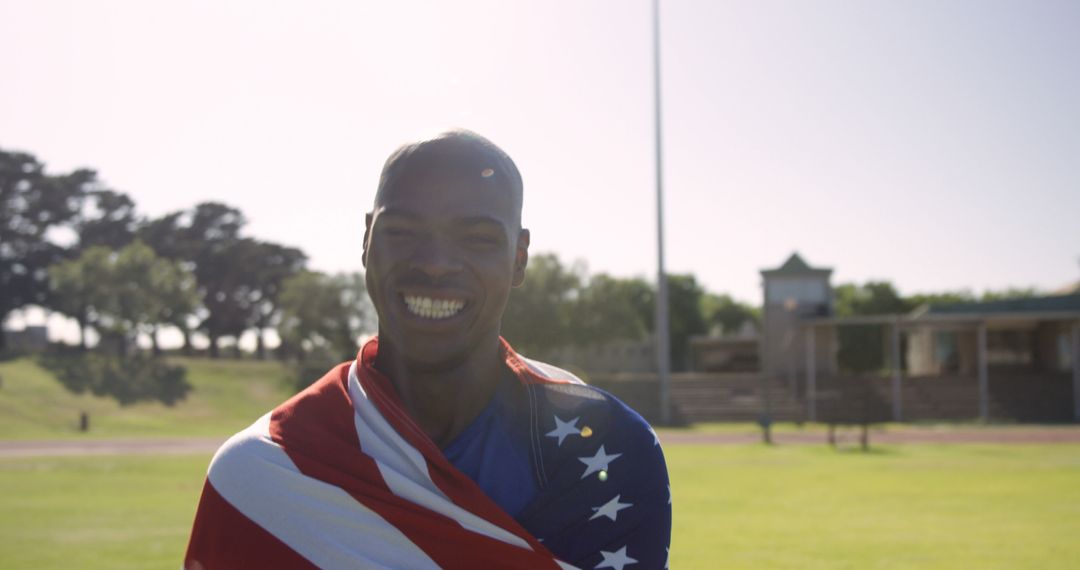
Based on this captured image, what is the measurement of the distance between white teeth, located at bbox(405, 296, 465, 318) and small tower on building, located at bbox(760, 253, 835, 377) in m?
50.0

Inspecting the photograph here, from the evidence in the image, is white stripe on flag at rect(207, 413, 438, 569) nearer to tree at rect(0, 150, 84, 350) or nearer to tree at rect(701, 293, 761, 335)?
tree at rect(0, 150, 84, 350)

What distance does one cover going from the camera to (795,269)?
52.5 meters

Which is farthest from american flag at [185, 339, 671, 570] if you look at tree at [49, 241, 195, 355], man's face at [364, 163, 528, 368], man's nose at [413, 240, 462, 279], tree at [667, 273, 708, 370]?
tree at [667, 273, 708, 370]

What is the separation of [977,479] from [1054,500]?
135 inches

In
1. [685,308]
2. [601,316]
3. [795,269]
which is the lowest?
[601,316]

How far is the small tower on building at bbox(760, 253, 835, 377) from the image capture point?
51375 mm

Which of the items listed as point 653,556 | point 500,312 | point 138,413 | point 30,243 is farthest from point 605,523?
point 30,243

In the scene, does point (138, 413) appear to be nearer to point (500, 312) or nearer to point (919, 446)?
point (919, 446)

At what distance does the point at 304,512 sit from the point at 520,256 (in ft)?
3.03

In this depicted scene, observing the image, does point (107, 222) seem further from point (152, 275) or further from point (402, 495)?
point (402, 495)

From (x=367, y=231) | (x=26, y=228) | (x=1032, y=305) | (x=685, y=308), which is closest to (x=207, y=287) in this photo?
(x=26, y=228)

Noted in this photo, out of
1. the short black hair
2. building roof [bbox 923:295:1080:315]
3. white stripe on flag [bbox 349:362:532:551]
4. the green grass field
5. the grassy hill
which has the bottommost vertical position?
the grassy hill

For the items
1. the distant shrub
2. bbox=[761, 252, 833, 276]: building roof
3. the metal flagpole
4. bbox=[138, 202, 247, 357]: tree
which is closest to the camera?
the metal flagpole

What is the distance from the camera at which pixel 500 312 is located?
2744mm
